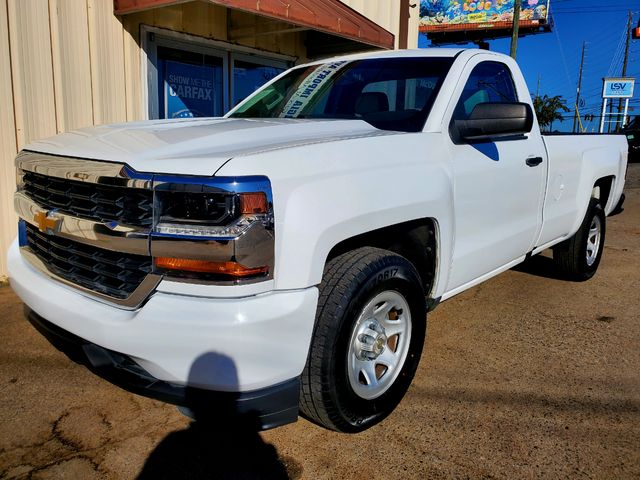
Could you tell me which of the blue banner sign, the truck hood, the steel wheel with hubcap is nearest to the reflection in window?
the blue banner sign

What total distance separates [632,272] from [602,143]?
1580mm

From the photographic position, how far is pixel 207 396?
2.08 meters

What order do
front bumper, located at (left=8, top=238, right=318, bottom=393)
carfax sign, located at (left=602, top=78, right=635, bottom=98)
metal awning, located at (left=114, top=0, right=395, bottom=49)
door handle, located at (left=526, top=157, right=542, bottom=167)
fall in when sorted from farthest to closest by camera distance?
carfax sign, located at (left=602, top=78, right=635, bottom=98), metal awning, located at (left=114, top=0, right=395, bottom=49), door handle, located at (left=526, top=157, right=542, bottom=167), front bumper, located at (left=8, top=238, right=318, bottom=393)

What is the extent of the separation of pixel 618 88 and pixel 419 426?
42.1 m

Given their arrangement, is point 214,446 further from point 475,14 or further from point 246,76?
point 475,14

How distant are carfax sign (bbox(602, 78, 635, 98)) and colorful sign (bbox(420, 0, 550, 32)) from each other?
7.02 meters

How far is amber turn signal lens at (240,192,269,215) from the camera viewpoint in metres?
2.02

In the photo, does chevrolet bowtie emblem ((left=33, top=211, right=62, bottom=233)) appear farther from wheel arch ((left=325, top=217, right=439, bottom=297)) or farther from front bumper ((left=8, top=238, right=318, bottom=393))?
wheel arch ((left=325, top=217, right=439, bottom=297))

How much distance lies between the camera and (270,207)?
2057mm

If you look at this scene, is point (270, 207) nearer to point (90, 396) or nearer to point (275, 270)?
point (275, 270)

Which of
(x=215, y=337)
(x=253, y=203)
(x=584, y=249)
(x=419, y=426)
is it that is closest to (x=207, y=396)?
(x=215, y=337)

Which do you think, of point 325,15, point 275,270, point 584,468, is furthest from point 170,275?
point 325,15

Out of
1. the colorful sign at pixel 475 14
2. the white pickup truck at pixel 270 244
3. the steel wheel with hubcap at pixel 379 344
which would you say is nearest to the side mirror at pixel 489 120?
the white pickup truck at pixel 270 244

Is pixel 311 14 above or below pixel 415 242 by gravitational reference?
above
